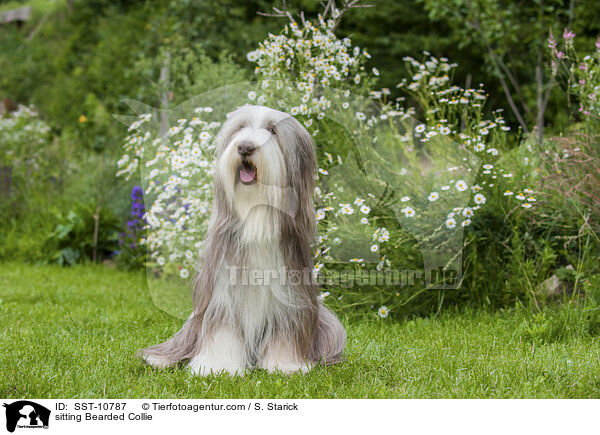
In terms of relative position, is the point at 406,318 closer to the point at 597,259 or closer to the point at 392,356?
the point at 392,356

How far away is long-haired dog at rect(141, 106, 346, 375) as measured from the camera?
296 centimetres

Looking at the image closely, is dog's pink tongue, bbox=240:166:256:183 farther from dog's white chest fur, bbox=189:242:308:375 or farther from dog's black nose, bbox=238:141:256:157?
dog's white chest fur, bbox=189:242:308:375

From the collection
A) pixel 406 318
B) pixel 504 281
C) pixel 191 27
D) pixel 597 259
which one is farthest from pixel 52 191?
pixel 597 259

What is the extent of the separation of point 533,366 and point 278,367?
1.42m

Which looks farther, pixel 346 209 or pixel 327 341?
pixel 346 209

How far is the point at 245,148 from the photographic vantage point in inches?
112

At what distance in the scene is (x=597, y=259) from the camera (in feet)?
14.9

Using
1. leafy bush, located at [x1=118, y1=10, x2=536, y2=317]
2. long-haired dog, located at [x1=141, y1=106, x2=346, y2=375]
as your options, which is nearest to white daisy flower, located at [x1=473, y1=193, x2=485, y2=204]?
leafy bush, located at [x1=118, y1=10, x2=536, y2=317]

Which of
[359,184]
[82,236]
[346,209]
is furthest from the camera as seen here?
[82,236]
